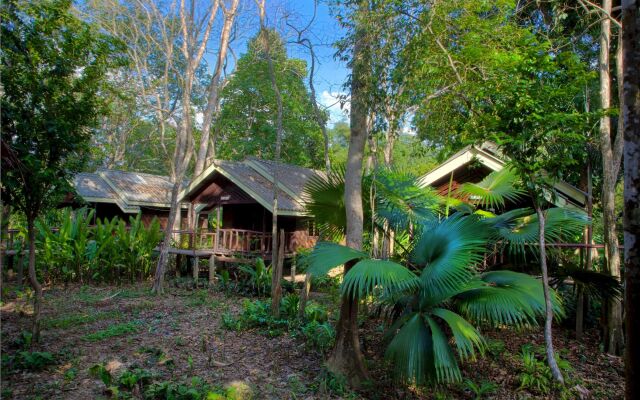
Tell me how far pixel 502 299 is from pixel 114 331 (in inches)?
247

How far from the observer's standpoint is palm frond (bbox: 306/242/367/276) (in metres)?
4.72

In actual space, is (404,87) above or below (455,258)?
above

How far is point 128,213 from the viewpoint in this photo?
72.8ft

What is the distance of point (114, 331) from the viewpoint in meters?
7.39

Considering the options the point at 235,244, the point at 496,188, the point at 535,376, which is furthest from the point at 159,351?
the point at 235,244

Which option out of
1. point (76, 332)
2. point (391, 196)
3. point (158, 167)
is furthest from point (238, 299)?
point (158, 167)

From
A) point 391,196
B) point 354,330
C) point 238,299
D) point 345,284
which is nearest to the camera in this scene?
A: point 345,284

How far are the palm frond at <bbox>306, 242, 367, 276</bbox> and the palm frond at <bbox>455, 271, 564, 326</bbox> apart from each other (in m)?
1.51

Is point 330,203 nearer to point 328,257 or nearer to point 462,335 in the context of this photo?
point 328,257

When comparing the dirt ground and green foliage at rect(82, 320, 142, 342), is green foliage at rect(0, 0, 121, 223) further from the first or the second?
the dirt ground

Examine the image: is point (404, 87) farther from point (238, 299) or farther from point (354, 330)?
point (238, 299)

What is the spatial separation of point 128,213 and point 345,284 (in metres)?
20.3

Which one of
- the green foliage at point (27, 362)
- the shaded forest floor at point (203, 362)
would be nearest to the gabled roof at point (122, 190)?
the shaded forest floor at point (203, 362)

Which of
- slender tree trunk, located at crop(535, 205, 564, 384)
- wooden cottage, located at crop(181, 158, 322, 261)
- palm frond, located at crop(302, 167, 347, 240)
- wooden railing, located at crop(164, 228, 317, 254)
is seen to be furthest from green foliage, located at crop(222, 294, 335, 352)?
wooden railing, located at crop(164, 228, 317, 254)
